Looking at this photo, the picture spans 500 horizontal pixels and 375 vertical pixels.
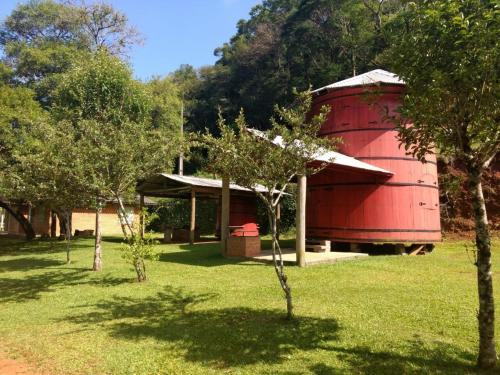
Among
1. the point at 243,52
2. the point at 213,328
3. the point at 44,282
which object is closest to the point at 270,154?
the point at 213,328

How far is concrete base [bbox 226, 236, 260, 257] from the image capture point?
1415cm

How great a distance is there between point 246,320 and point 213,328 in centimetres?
63

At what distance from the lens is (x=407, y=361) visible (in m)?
5.23

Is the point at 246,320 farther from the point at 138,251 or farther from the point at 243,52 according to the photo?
the point at 243,52

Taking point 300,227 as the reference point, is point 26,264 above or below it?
below

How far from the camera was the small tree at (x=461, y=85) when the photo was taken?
4465 millimetres

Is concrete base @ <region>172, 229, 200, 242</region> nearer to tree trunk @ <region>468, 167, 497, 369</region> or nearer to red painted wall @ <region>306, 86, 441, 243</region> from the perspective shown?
red painted wall @ <region>306, 86, 441, 243</region>

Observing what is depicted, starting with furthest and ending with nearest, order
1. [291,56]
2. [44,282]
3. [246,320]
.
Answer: [291,56] < [44,282] < [246,320]

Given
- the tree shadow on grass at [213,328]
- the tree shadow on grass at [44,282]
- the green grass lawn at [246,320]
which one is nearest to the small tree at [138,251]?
the green grass lawn at [246,320]

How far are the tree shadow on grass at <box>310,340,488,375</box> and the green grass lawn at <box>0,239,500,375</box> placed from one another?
1cm

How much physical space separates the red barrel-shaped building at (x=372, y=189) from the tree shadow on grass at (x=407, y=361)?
904cm

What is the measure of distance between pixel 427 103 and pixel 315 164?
7861 millimetres

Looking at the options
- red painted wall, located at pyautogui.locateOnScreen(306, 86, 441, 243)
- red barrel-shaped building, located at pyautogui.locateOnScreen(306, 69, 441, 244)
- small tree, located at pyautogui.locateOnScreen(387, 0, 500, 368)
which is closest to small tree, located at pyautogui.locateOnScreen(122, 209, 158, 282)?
red barrel-shaped building, located at pyautogui.locateOnScreen(306, 69, 441, 244)

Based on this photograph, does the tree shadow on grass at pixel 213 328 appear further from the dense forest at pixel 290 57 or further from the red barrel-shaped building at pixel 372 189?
the dense forest at pixel 290 57
